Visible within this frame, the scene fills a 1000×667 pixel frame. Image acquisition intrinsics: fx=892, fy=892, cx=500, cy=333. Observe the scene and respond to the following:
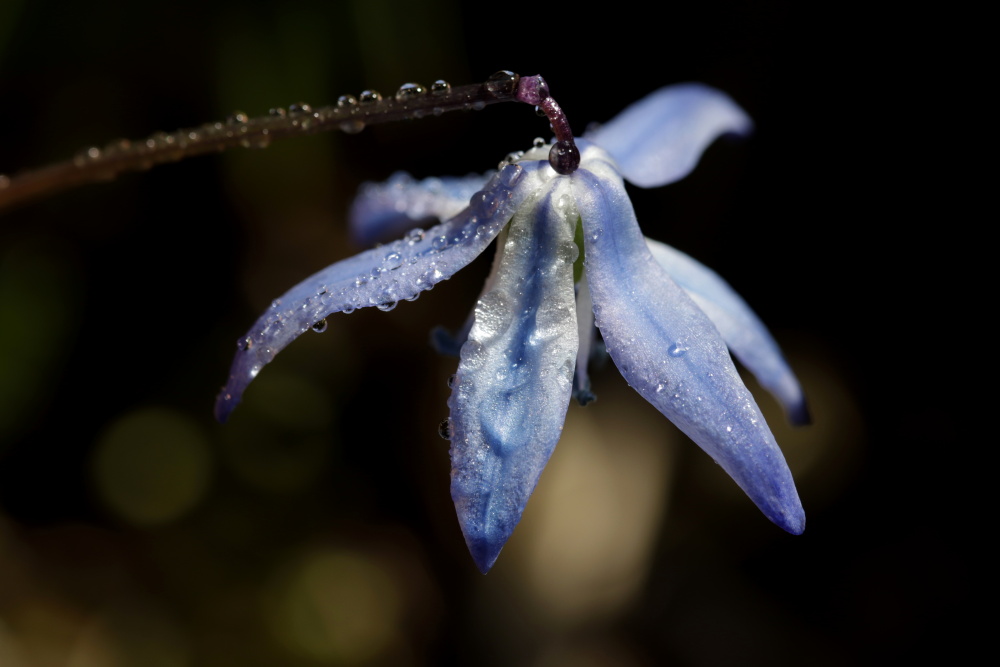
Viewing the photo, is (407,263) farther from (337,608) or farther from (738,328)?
(337,608)

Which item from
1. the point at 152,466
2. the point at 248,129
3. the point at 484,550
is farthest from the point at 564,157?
the point at 152,466

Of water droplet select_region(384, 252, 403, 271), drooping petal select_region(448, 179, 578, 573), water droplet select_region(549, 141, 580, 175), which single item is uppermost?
water droplet select_region(549, 141, 580, 175)

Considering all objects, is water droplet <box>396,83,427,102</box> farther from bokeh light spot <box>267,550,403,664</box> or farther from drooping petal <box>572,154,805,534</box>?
bokeh light spot <box>267,550,403,664</box>

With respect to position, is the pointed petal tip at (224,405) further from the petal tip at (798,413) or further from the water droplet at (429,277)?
the petal tip at (798,413)

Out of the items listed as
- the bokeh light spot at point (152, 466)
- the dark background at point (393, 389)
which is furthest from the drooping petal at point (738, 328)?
the bokeh light spot at point (152, 466)

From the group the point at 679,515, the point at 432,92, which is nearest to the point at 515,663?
the point at 679,515

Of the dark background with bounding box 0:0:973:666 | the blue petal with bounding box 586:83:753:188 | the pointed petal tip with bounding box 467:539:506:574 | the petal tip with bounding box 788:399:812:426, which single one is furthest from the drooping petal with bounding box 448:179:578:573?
the dark background with bounding box 0:0:973:666

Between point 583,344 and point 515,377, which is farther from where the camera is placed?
point 583,344
